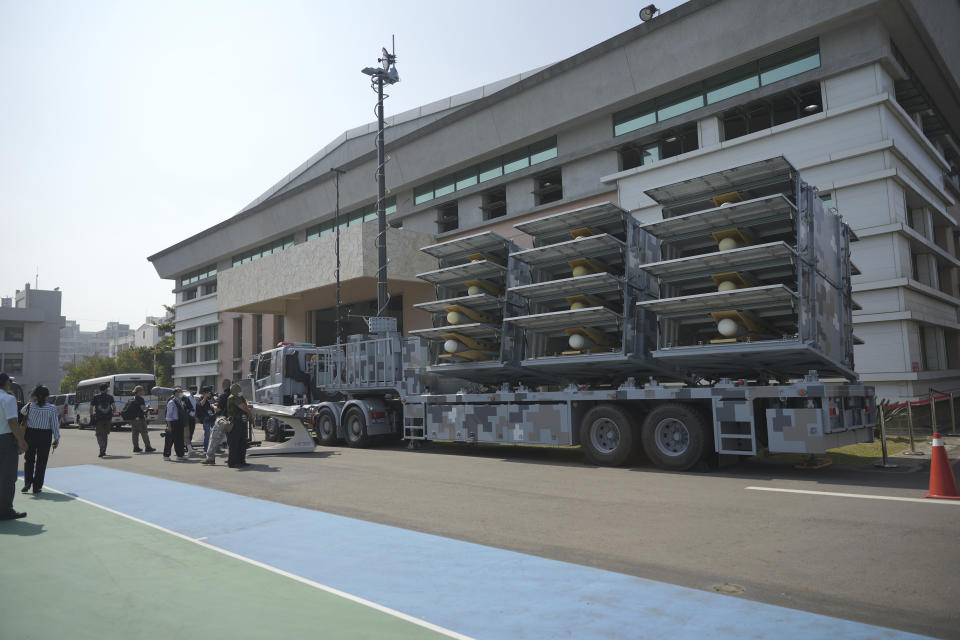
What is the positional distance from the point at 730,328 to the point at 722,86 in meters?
12.6

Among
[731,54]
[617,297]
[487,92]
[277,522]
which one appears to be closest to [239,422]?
[277,522]

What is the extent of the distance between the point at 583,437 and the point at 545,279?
400cm

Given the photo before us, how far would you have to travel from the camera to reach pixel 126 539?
662cm

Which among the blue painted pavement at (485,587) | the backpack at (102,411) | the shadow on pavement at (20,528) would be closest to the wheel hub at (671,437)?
the blue painted pavement at (485,587)

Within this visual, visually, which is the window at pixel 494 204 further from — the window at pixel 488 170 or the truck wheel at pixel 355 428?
the truck wheel at pixel 355 428

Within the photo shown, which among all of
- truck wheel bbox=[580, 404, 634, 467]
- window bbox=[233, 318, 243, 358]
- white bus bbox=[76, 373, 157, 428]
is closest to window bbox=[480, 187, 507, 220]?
truck wheel bbox=[580, 404, 634, 467]

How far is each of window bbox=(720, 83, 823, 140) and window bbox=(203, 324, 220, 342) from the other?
3786 centimetres

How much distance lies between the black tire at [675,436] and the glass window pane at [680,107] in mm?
A: 13226

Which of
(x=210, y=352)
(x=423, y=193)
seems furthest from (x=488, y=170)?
(x=210, y=352)

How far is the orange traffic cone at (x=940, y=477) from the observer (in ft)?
25.4

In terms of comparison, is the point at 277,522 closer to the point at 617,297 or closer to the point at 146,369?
the point at 617,297

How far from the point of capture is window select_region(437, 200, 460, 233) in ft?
93.7

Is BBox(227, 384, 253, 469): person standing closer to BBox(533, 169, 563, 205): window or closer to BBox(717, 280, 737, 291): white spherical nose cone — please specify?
BBox(717, 280, 737, 291): white spherical nose cone

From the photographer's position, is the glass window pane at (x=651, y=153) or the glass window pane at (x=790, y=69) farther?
the glass window pane at (x=651, y=153)
